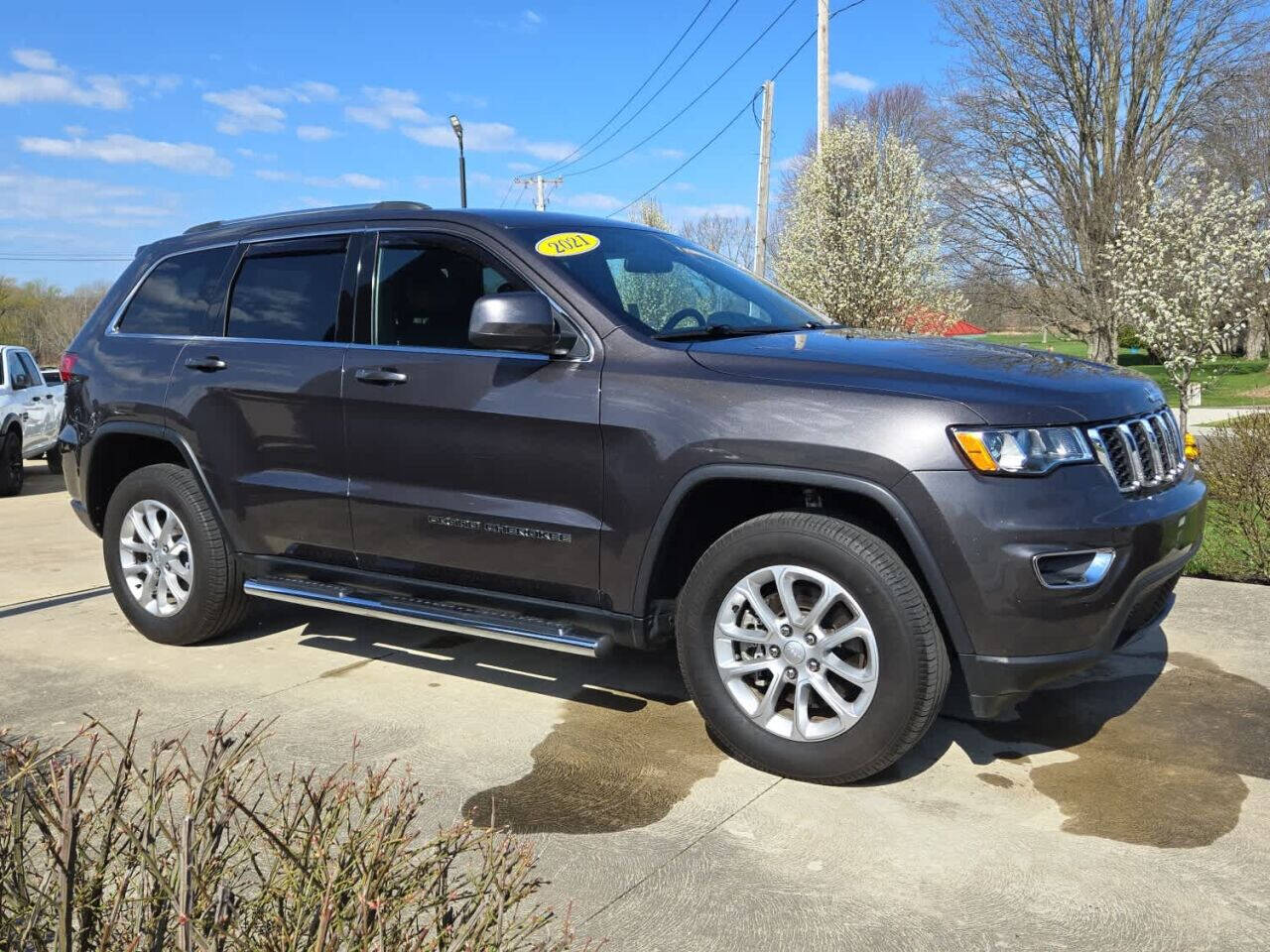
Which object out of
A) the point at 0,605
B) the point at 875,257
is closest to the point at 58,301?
the point at 875,257

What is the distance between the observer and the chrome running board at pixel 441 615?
3.92 meters

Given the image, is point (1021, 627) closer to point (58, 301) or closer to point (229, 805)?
point (229, 805)

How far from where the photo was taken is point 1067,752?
12.7 ft

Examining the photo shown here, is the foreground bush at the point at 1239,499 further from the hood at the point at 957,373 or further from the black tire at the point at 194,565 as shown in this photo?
the black tire at the point at 194,565

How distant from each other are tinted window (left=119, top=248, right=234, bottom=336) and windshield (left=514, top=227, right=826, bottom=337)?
178cm

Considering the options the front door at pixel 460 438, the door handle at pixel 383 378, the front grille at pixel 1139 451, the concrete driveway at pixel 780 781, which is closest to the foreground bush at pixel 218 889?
the concrete driveway at pixel 780 781

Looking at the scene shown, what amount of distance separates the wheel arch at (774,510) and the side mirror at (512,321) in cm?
74

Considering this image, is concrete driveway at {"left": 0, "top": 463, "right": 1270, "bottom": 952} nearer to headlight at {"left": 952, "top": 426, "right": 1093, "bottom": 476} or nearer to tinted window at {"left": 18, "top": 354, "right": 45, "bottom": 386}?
headlight at {"left": 952, "top": 426, "right": 1093, "bottom": 476}

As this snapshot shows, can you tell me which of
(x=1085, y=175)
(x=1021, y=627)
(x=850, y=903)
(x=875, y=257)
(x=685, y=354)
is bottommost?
(x=850, y=903)

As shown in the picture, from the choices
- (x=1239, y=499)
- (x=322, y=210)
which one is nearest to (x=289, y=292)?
(x=322, y=210)

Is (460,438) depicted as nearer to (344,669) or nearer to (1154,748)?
(344,669)

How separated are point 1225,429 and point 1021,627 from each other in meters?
5.45

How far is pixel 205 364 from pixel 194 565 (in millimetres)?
935

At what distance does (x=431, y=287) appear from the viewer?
14.8 feet
